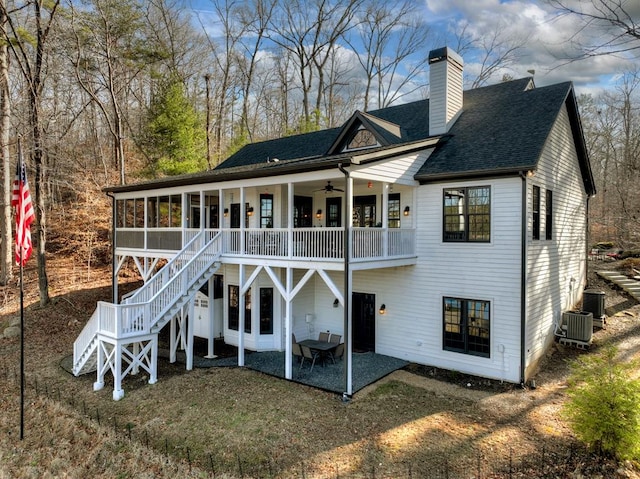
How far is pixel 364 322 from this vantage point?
13086 millimetres

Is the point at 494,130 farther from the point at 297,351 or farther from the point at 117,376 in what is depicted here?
the point at 117,376

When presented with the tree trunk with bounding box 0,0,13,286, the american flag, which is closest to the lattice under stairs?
the american flag

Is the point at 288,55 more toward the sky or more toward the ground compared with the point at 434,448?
more toward the sky

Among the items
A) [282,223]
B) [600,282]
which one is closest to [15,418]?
[282,223]

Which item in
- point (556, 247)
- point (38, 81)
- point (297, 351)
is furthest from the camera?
point (38, 81)

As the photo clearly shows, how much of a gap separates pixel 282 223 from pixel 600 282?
16.5 metres

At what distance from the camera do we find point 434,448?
725 cm

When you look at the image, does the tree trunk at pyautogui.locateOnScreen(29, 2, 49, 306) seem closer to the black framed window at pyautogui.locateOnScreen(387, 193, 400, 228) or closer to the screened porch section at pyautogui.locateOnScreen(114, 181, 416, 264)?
the screened porch section at pyautogui.locateOnScreen(114, 181, 416, 264)

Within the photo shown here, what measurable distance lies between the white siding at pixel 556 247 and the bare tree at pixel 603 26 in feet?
8.70

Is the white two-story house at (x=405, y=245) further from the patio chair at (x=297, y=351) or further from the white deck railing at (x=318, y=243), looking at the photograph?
the patio chair at (x=297, y=351)

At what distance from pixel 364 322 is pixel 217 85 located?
24.0m

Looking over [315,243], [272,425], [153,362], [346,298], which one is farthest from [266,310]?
[272,425]

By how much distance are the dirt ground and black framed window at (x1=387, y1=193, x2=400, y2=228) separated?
4.34 meters

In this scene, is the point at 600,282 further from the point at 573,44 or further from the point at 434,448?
the point at 434,448
